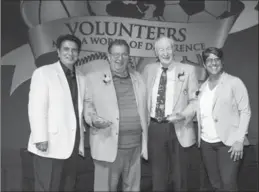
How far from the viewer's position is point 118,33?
12.6 feet

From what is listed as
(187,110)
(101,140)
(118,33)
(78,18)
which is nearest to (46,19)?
(78,18)

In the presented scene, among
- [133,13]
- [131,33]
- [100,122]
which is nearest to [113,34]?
[131,33]

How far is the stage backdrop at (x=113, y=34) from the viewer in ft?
12.0

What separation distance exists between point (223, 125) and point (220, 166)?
1.10 feet

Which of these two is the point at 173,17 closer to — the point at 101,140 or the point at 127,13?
the point at 127,13

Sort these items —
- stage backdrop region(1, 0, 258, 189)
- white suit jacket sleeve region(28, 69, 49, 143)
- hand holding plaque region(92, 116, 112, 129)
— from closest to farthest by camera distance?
white suit jacket sleeve region(28, 69, 49, 143) < hand holding plaque region(92, 116, 112, 129) < stage backdrop region(1, 0, 258, 189)

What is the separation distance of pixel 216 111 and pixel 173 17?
1406 mm

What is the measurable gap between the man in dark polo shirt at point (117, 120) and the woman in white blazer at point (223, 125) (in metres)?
0.53

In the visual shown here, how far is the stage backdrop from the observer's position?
12.0 feet

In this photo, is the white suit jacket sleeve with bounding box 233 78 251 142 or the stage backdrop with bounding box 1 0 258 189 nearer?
the white suit jacket sleeve with bounding box 233 78 251 142

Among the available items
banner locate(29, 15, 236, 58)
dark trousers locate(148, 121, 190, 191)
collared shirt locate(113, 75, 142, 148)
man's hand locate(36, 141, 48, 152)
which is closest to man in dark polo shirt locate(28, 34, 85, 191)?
man's hand locate(36, 141, 48, 152)

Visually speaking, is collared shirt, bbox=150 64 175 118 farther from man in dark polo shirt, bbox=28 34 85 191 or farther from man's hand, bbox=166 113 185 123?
man in dark polo shirt, bbox=28 34 85 191

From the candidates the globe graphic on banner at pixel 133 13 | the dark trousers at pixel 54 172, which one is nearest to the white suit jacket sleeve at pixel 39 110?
the dark trousers at pixel 54 172

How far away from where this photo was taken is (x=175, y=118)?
2896 millimetres
